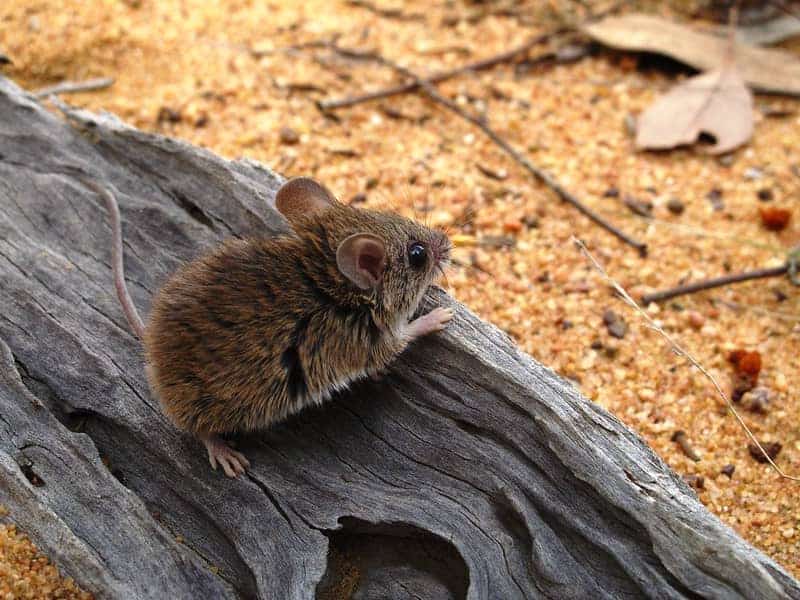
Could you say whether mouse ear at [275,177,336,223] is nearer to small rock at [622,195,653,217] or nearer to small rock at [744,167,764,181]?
small rock at [622,195,653,217]

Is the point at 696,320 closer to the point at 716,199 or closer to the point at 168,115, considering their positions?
the point at 716,199

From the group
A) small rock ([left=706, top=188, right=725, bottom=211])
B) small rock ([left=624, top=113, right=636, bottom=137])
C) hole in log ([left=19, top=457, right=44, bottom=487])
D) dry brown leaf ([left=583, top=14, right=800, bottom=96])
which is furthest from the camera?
dry brown leaf ([left=583, top=14, right=800, bottom=96])

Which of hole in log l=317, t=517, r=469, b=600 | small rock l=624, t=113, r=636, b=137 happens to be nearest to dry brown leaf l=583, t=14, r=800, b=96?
small rock l=624, t=113, r=636, b=137

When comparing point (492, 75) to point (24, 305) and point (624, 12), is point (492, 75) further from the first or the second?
point (24, 305)

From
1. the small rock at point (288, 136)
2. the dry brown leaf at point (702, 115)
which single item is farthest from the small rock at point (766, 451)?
the small rock at point (288, 136)

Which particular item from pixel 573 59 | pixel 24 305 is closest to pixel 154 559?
pixel 24 305

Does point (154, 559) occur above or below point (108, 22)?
below
